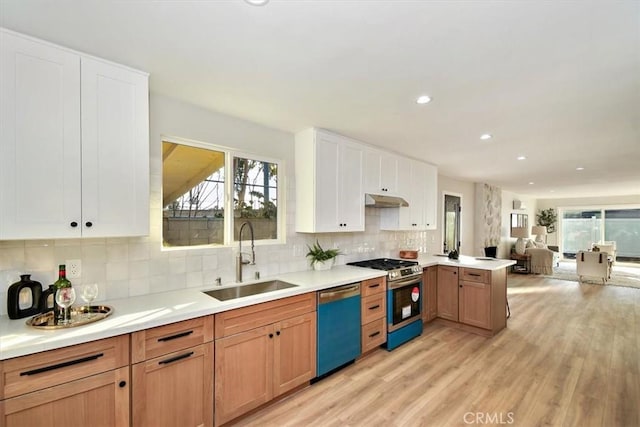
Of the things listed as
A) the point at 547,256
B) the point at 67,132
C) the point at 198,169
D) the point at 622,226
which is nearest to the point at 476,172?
the point at 547,256

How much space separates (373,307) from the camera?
10.3 feet

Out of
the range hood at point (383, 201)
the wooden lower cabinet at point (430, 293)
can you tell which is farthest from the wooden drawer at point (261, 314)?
the wooden lower cabinet at point (430, 293)

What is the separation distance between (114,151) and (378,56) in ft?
5.60

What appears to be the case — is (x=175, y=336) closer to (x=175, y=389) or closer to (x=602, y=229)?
(x=175, y=389)

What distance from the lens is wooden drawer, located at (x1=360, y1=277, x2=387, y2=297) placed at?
3018 millimetres

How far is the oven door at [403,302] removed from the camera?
3.31 meters

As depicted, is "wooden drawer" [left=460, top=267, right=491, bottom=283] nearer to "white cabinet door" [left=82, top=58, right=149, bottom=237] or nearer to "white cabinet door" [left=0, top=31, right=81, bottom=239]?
"white cabinet door" [left=82, top=58, right=149, bottom=237]

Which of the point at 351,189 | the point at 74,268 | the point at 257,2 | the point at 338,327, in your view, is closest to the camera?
the point at 257,2

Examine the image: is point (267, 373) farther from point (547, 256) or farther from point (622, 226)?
point (622, 226)

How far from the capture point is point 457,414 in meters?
2.26

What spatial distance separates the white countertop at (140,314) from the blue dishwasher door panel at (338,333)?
0.22 m

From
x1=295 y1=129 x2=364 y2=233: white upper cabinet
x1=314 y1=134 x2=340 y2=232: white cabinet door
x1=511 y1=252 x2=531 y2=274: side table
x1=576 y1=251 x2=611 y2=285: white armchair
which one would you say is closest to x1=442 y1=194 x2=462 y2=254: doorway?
x1=511 y1=252 x2=531 y2=274: side table

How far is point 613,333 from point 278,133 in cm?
506

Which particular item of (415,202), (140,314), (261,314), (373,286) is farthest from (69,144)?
(415,202)
